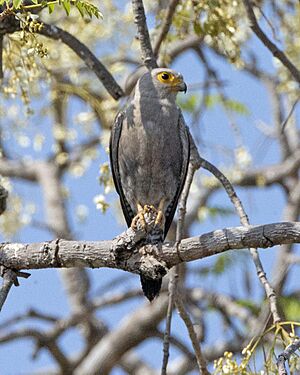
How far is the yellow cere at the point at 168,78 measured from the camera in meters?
5.98

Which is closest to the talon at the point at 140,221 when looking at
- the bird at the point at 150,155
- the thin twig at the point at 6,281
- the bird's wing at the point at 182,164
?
the bird at the point at 150,155

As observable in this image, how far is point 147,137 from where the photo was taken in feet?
18.5

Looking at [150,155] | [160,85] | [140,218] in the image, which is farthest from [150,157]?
[140,218]

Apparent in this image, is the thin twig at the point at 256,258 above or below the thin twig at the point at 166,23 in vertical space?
below

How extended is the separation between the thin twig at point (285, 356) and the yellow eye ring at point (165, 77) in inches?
103

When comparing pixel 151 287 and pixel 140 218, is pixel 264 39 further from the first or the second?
pixel 151 287

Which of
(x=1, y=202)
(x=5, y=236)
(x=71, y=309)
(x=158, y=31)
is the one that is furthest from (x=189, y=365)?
(x=1, y=202)

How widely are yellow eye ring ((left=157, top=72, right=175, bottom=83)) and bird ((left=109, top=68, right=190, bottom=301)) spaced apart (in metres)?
0.05

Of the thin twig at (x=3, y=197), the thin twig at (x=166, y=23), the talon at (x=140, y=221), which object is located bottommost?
the talon at (x=140, y=221)

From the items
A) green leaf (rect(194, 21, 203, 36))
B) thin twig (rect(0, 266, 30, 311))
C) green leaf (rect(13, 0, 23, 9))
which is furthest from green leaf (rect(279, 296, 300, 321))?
green leaf (rect(13, 0, 23, 9))

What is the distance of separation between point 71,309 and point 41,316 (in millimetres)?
1492

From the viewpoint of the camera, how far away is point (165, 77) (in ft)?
19.7

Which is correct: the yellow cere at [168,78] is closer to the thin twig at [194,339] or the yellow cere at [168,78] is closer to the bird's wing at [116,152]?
the bird's wing at [116,152]

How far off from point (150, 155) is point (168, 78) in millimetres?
658
